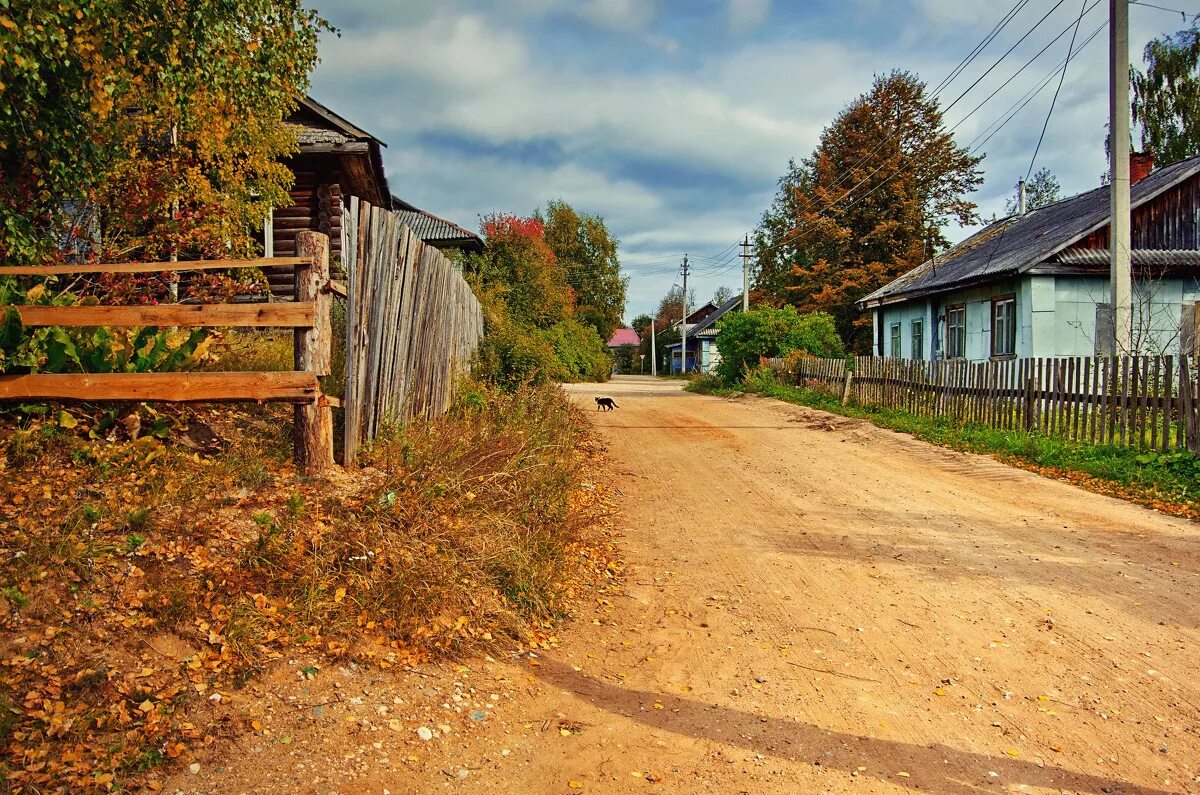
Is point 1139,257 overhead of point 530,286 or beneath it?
beneath

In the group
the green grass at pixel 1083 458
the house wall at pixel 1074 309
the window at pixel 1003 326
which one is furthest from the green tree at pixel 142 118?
the window at pixel 1003 326

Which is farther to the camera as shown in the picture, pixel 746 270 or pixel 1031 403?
pixel 746 270

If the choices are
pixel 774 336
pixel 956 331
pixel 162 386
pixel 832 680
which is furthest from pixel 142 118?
pixel 774 336

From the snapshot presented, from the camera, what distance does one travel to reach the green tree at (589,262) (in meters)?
55.9

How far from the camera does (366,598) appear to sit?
403 centimetres

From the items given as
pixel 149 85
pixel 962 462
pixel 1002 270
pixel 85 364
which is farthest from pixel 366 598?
pixel 1002 270

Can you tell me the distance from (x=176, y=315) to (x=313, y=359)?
0.89 meters

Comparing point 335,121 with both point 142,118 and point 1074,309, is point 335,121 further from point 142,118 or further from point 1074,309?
point 1074,309

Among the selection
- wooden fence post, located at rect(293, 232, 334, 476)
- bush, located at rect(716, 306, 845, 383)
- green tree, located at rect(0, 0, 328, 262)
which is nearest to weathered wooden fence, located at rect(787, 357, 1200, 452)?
bush, located at rect(716, 306, 845, 383)

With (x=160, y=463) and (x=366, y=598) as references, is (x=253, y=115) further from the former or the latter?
(x=366, y=598)

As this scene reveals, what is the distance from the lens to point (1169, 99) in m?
31.8

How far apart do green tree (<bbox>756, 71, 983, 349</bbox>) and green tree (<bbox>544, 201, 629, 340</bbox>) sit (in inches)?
813

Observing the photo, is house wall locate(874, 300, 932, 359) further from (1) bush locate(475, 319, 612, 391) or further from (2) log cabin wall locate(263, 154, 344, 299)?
(2) log cabin wall locate(263, 154, 344, 299)

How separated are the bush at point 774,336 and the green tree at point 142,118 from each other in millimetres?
19418
